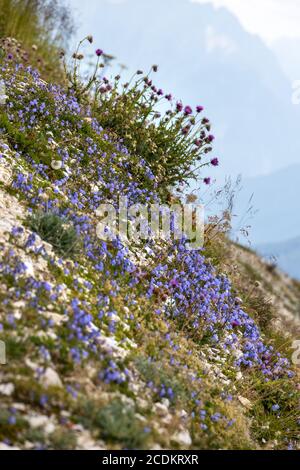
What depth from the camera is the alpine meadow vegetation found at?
3844 mm

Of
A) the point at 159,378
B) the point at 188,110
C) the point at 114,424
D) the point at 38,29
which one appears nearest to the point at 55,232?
the point at 159,378

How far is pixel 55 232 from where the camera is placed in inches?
217

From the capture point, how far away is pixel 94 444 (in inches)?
144

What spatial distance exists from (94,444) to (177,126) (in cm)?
682

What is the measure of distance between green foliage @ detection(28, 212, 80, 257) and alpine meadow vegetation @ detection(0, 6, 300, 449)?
0.05 ft

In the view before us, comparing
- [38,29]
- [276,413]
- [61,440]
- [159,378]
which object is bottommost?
[61,440]

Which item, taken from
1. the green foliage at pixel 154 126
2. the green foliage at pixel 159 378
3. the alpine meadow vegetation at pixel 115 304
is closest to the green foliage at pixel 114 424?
the alpine meadow vegetation at pixel 115 304

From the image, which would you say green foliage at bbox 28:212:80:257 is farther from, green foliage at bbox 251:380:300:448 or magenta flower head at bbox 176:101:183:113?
magenta flower head at bbox 176:101:183:113

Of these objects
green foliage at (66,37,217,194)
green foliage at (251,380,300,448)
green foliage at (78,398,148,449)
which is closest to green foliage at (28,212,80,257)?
green foliage at (78,398,148,449)

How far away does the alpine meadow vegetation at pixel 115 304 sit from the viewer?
384 centimetres

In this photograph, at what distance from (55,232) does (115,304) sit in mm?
982

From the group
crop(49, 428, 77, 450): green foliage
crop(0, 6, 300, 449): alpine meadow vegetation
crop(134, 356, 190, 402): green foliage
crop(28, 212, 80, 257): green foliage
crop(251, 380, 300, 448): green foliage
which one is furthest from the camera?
crop(251, 380, 300, 448): green foliage

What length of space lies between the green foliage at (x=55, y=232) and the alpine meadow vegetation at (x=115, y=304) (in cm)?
2

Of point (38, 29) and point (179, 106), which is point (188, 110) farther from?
point (38, 29)
